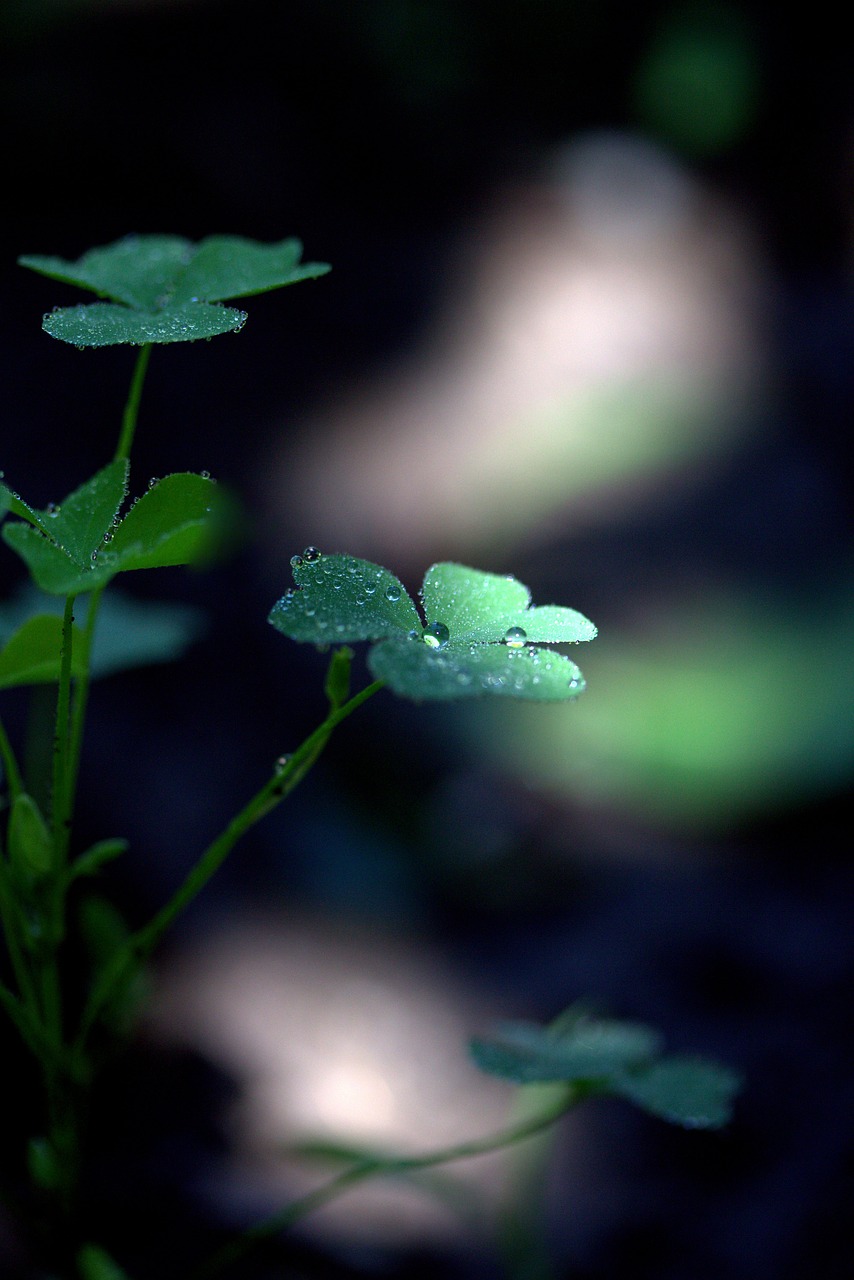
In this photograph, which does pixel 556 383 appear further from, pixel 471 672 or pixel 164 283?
pixel 471 672

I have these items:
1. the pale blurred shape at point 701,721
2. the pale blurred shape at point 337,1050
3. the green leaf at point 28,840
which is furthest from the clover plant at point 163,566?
the pale blurred shape at point 701,721

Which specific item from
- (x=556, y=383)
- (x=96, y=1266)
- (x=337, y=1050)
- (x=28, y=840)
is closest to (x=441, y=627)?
(x=28, y=840)

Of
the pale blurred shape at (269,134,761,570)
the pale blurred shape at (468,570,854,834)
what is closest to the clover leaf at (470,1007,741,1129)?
the pale blurred shape at (468,570,854,834)

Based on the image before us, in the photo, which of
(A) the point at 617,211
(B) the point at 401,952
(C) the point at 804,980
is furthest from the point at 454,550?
(A) the point at 617,211

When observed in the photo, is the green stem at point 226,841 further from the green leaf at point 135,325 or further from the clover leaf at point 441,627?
the green leaf at point 135,325

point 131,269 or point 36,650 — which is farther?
point 131,269

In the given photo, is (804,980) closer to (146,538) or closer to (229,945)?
(229,945)
